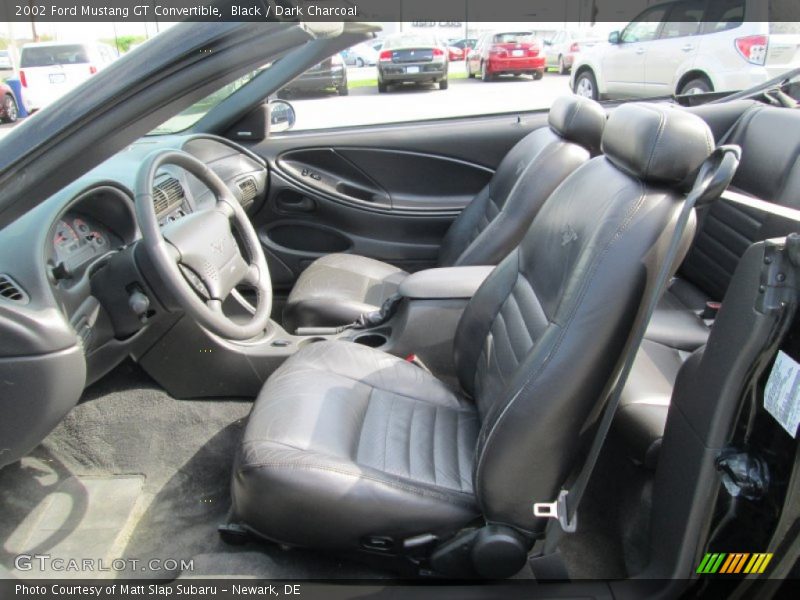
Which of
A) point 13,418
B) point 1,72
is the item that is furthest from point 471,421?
point 1,72

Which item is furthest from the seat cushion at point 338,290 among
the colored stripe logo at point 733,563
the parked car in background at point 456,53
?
the parked car in background at point 456,53

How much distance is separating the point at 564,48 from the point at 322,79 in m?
6.63

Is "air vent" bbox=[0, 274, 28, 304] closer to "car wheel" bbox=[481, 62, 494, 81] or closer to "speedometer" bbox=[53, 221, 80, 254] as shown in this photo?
"speedometer" bbox=[53, 221, 80, 254]

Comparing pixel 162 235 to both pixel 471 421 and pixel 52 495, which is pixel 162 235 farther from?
pixel 471 421

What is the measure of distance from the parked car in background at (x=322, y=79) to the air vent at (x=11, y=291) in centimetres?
178

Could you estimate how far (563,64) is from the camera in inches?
337

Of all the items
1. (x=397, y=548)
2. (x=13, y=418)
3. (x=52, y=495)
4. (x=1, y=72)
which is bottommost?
(x=52, y=495)

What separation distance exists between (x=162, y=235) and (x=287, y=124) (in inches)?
68.1

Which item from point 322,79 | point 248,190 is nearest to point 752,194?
point 248,190

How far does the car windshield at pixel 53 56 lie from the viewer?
7.30ft

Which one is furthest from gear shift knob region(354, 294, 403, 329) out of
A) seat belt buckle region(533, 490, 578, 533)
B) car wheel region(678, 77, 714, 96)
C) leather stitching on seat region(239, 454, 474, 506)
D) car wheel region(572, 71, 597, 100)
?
car wheel region(572, 71, 597, 100)

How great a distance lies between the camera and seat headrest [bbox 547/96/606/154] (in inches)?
82.3

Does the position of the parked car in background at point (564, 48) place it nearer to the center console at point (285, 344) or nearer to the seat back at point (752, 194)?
the seat back at point (752, 194)

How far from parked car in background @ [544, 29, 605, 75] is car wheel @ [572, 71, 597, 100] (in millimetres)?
1740
